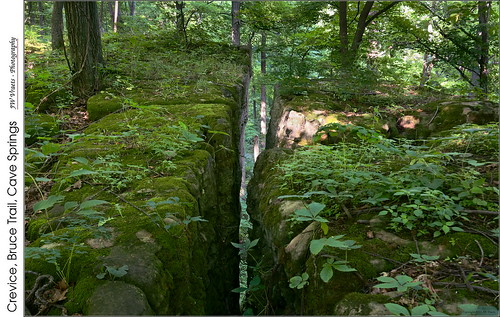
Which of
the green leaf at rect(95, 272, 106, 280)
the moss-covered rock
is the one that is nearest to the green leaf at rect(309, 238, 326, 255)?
the moss-covered rock

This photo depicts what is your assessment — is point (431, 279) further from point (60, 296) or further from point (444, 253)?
point (60, 296)

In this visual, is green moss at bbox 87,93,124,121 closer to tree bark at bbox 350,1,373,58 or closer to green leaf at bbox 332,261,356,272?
green leaf at bbox 332,261,356,272

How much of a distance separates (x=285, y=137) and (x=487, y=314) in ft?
17.1

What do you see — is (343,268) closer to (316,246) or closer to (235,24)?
(316,246)

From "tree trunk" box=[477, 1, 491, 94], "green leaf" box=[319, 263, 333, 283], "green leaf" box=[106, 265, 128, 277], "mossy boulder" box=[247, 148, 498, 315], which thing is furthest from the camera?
"tree trunk" box=[477, 1, 491, 94]

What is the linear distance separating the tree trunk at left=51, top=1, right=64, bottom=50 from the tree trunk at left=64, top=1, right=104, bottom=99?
2501mm

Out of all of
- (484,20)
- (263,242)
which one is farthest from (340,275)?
(484,20)

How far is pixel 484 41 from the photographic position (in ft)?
22.0

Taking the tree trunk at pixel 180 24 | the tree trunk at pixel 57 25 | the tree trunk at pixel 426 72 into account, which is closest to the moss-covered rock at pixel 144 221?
the tree trunk at pixel 57 25

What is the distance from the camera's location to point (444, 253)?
76.0 inches

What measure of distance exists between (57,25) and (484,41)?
35.9 feet

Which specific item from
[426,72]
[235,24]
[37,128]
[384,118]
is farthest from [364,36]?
[37,128]

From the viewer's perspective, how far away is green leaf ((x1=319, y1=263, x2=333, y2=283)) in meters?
1.69

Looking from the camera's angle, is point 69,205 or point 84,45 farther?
point 84,45
